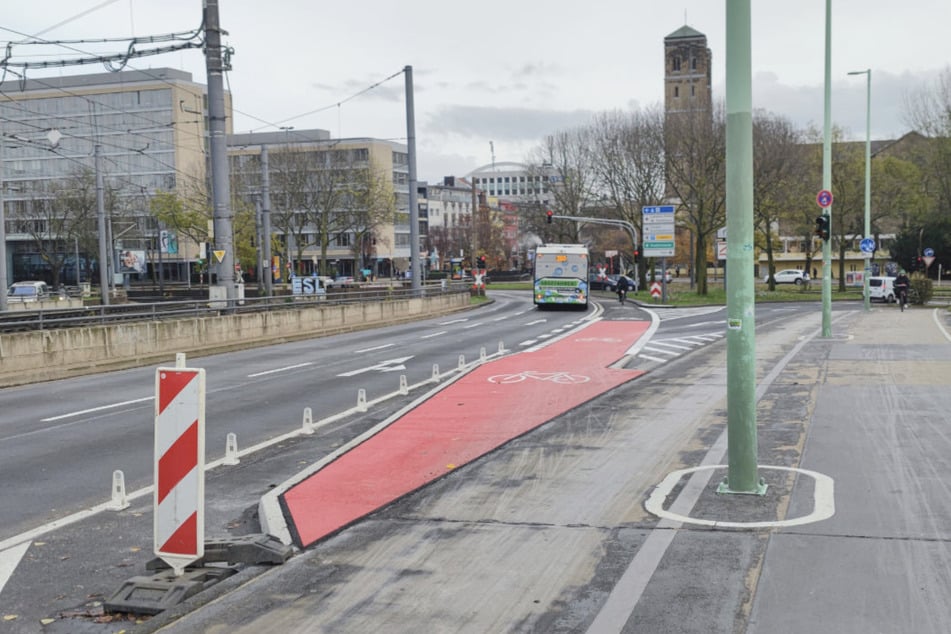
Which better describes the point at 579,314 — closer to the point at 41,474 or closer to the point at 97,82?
the point at 41,474

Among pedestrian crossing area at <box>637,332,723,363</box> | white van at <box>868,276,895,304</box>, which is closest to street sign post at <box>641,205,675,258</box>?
white van at <box>868,276,895,304</box>

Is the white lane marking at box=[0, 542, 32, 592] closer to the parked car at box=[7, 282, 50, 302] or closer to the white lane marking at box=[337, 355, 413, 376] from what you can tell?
the white lane marking at box=[337, 355, 413, 376]

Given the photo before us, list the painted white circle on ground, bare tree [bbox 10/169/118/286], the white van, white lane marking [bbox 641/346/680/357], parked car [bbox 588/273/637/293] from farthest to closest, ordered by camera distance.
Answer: parked car [bbox 588/273/637/293] < bare tree [bbox 10/169/118/286] < the white van < white lane marking [bbox 641/346/680/357] < the painted white circle on ground

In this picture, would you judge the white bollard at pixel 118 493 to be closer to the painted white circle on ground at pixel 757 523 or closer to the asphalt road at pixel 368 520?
the asphalt road at pixel 368 520

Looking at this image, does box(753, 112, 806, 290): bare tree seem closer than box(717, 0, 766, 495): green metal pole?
No

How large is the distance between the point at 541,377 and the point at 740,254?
10.3 meters

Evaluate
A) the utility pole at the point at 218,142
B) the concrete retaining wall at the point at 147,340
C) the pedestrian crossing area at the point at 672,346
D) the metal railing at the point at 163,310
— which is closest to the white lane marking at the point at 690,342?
the pedestrian crossing area at the point at 672,346

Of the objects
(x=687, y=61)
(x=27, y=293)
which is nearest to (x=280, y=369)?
(x=27, y=293)

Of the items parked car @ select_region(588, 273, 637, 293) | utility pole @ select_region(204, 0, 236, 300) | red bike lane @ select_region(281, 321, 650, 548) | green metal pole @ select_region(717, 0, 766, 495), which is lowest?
parked car @ select_region(588, 273, 637, 293)

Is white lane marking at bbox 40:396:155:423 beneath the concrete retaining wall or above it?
beneath

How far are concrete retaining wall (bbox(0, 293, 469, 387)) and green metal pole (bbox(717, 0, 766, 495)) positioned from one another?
15924 millimetres

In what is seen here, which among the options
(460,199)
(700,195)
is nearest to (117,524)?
(700,195)

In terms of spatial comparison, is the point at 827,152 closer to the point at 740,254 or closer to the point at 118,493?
the point at 740,254

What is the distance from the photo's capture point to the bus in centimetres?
4909
